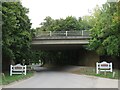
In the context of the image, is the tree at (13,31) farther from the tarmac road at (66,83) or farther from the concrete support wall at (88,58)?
the concrete support wall at (88,58)

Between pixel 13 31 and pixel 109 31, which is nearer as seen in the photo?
pixel 13 31

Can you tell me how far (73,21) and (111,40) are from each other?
40003mm

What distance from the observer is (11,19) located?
73.8 feet

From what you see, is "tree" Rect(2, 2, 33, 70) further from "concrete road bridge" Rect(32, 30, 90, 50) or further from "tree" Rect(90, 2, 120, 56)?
"tree" Rect(90, 2, 120, 56)

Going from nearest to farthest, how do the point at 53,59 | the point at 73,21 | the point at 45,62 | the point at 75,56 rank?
the point at 75,56 < the point at 73,21 < the point at 53,59 < the point at 45,62

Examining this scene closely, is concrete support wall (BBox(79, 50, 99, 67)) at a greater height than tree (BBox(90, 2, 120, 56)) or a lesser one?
lesser

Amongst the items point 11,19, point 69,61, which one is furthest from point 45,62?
point 11,19

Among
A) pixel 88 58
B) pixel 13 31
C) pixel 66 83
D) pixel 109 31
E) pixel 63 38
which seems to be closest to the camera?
pixel 66 83

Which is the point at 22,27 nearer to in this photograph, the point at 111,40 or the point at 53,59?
the point at 111,40

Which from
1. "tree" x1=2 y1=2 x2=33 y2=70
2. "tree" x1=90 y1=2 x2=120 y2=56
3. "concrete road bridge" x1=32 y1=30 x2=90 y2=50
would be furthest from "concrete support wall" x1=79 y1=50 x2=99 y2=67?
"tree" x1=2 y1=2 x2=33 y2=70

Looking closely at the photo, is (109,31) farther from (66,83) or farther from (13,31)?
(66,83)

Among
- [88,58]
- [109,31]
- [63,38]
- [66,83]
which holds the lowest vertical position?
[66,83]

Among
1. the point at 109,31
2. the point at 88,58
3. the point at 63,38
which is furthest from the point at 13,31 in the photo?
the point at 88,58

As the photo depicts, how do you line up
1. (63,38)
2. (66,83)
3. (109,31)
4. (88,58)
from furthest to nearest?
(88,58)
(63,38)
(109,31)
(66,83)
